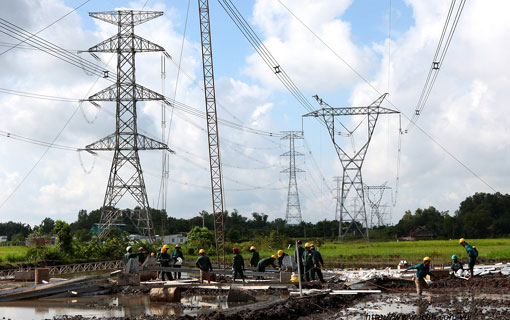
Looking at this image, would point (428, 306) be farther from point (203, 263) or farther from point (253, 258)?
point (253, 258)

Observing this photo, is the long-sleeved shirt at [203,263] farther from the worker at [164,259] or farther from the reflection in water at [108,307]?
the worker at [164,259]

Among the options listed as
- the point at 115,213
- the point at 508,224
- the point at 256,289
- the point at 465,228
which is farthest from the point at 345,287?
the point at 508,224

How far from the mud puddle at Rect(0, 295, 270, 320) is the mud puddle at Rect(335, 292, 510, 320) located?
16.2 ft

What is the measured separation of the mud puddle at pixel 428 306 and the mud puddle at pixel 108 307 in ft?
16.2

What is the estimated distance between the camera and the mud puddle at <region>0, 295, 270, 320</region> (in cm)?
2120

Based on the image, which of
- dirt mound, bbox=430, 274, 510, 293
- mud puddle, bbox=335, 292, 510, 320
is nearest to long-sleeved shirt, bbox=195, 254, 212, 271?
mud puddle, bbox=335, 292, 510, 320

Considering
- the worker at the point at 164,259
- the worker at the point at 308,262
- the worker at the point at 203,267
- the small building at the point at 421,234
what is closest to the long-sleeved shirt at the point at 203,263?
the worker at the point at 203,267

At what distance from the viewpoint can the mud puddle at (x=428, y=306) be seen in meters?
19.0

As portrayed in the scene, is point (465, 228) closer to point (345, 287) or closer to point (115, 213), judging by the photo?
point (115, 213)

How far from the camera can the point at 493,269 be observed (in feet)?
103

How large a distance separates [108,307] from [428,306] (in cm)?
1185

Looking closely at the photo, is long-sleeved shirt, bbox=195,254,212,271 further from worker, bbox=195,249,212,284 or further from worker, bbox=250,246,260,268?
Answer: worker, bbox=250,246,260,268

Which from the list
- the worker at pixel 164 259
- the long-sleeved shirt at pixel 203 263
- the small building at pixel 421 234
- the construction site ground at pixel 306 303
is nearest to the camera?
the construction site ground at pixel 306 303

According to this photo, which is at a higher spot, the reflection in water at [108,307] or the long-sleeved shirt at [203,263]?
the long-sleeved shirt at [203,263]
